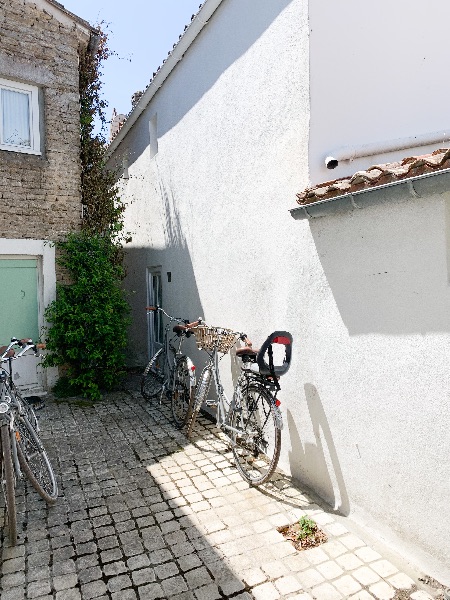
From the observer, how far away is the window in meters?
7.07

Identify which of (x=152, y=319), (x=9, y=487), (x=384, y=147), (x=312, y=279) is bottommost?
A: (x=9, y=487)

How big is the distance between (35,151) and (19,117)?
2.03ft

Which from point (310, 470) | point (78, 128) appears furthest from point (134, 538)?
point (78, 128)

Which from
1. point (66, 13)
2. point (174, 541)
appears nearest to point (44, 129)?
point (66, 13)

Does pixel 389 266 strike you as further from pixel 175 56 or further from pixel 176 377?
pixel 175 56

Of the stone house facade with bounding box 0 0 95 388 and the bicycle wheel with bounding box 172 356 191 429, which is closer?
the bicycle wheel with bounding box 172 356 191 429

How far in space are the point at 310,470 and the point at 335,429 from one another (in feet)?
2.30

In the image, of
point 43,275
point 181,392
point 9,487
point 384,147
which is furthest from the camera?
point 43,275

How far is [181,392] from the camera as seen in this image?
6332 millimetres

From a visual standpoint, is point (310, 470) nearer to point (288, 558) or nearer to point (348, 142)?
point (288, 558)

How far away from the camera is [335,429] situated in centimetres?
374

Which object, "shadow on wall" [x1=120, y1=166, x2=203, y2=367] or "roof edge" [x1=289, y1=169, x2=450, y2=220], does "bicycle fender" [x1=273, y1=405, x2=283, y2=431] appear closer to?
"roof edge" [x1=289, y1=169, x2=450, y2=220]

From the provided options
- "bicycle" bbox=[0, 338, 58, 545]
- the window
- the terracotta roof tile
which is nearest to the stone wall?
the window

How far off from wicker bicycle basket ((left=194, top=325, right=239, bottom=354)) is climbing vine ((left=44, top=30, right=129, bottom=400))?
262 centimetres
